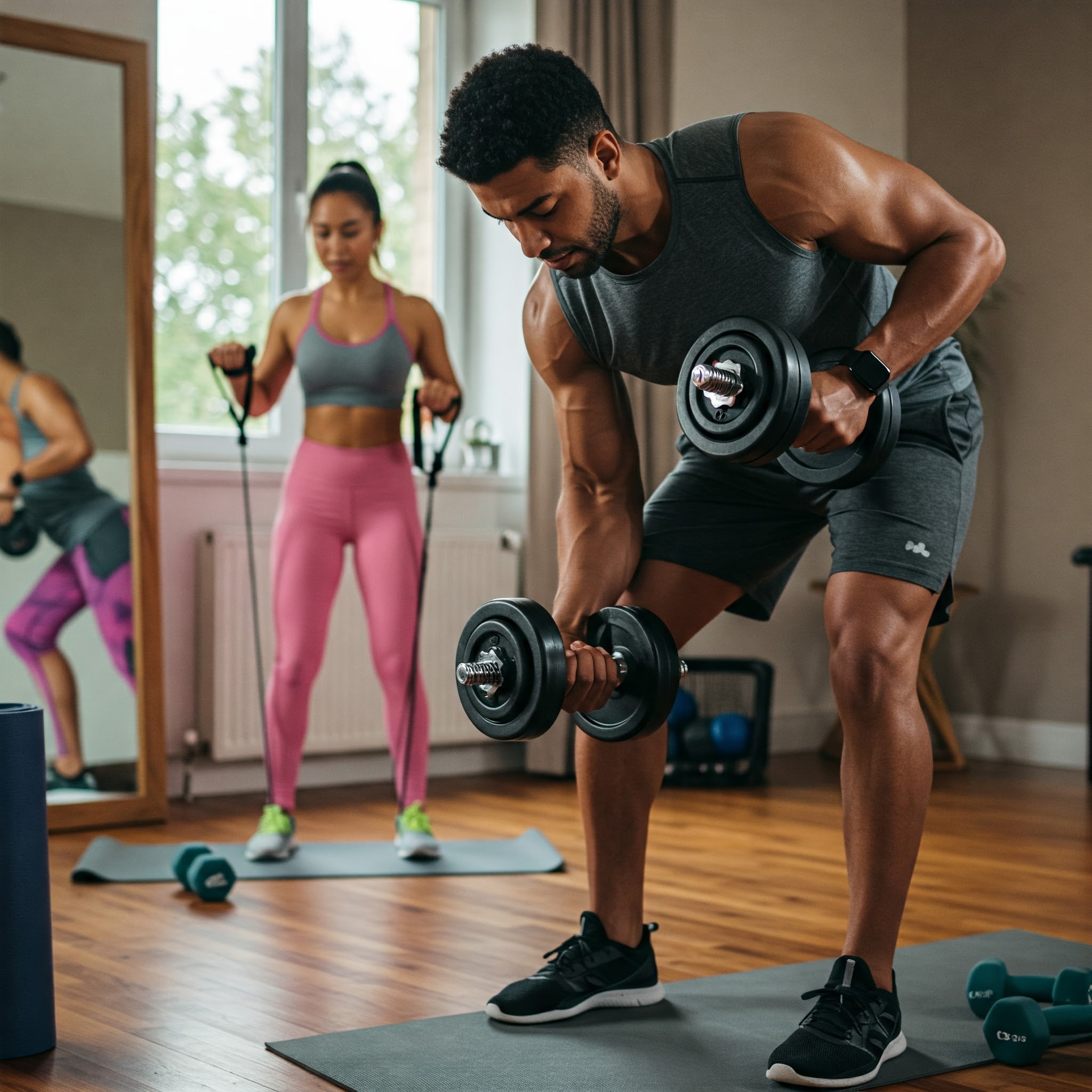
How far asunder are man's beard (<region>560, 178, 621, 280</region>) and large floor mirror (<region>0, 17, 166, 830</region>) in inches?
87.0

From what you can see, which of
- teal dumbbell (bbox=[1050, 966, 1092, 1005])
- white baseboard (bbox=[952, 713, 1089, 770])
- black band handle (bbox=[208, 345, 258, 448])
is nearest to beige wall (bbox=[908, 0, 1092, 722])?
white baseboard (bbox=[952, 713, 1089, 770])

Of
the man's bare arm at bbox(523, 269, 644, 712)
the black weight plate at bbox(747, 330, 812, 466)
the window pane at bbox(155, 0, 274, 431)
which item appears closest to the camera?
the black weight plate at bbox(747, 330, 812, 466)

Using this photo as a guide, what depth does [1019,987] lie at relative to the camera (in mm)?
1970

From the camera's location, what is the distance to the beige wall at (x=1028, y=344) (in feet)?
15.5

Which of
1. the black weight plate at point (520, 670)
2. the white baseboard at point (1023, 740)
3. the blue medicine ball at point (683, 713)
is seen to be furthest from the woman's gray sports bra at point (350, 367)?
the white baseboard at point (1023, 740)

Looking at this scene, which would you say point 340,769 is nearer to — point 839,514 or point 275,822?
point 275,822

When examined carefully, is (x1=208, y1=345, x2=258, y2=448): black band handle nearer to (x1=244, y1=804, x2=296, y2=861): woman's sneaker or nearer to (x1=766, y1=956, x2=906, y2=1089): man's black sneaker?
(x1=244, y1=804, x2=296, y2=861): woman's sneaker

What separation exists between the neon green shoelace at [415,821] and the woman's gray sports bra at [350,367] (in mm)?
858

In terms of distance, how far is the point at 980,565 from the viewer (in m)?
4.97

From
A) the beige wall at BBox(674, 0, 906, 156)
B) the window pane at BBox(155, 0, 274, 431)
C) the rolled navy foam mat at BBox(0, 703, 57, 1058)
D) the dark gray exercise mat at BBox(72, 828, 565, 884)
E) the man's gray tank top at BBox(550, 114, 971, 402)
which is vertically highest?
the beige wall at BBox(674, 0, 906, 156)

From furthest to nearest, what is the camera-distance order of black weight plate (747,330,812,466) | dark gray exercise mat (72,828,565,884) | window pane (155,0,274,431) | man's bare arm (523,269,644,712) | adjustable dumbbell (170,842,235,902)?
window pane (155,0,274,431) → dark gray exercise mat (72,828,565,884) → adjustable dumbbell (170,842,235,902) → man's bare arm (523,269,644,712) → black weight plate (747,330,812,466)

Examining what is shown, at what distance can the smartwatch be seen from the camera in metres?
1.62

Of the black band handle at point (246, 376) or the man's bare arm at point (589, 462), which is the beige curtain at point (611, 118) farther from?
the man's bare arm at point (589, 462)

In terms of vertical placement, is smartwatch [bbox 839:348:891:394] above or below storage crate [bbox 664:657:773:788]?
above
